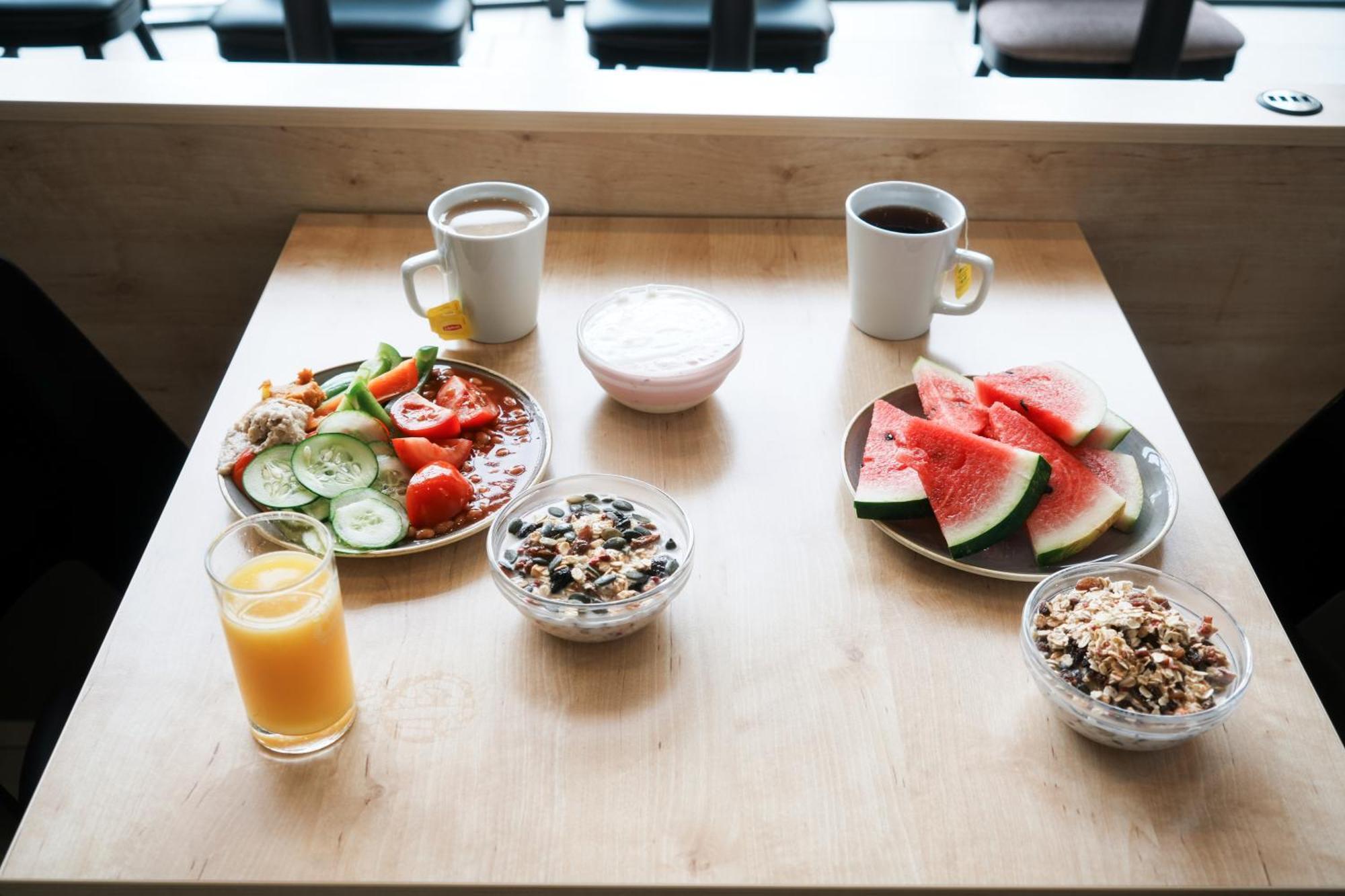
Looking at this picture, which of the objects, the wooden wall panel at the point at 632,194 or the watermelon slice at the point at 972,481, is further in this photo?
the wooden wall panel at the point at 632,194

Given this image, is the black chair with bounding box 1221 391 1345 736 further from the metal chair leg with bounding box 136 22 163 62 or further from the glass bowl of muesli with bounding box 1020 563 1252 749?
the metal chair leg with bounding box 136 22 163 62

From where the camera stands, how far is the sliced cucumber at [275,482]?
1.10 meters

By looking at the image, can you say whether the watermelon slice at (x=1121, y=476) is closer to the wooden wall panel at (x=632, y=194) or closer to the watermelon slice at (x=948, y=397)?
the watermelon slice at (x=948, y=397)

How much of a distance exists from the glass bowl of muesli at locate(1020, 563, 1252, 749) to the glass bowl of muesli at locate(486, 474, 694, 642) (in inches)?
13.2

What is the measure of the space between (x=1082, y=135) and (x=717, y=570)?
39.3 inches

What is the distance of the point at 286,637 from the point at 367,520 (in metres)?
0.24

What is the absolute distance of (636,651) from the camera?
1.00 meters

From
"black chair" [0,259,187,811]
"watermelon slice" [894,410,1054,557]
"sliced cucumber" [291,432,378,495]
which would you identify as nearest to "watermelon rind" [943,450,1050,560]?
"watermelon slice" [894,410,1054,557]

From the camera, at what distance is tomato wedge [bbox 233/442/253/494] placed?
1.13m

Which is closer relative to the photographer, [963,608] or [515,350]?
[963,608]

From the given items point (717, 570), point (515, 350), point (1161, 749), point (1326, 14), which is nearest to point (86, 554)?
point (515, 350)

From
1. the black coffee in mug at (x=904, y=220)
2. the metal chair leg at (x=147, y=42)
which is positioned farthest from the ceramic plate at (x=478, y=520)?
the metal chair leg at (x=147, y=42)

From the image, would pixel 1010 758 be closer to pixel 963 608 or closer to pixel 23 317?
pixel 963 608

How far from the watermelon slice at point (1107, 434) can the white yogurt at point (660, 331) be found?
1.37 ft
